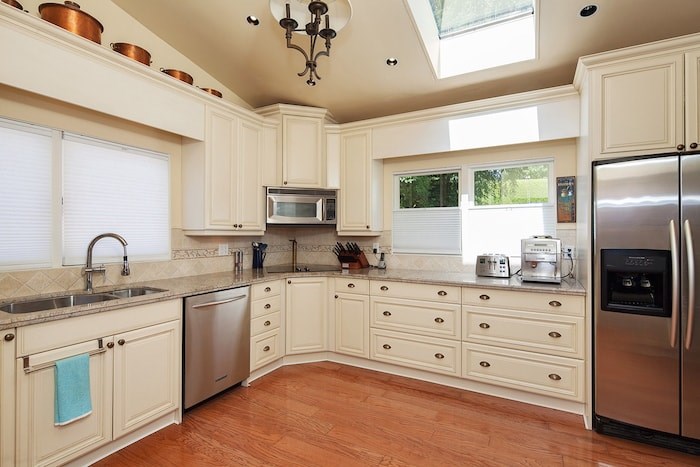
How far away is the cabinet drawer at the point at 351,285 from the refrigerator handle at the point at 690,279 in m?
2.22

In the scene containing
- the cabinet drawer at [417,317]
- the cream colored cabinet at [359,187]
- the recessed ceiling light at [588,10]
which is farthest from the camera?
the cream colored cabinet at [359,187]

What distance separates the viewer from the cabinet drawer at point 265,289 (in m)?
2.94

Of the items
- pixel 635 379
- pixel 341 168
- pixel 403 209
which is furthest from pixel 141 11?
pixel 635 379

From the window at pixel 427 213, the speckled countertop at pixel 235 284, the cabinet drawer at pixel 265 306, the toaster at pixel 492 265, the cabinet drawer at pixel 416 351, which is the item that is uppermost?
the window at pixel 427 213

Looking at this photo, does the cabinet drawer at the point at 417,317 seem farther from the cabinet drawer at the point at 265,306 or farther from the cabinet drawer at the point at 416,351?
the cabinet drawer at the point at 265,306

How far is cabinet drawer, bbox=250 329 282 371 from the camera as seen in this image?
2.94m

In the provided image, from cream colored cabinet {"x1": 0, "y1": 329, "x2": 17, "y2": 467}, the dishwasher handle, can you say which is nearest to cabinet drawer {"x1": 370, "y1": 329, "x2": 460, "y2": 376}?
the dishwasher handle

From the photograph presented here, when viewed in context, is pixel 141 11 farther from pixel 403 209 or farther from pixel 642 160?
pixel 642 160

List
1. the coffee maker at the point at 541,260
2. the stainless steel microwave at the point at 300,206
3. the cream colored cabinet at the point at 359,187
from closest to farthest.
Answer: the coffee maker at the point at 541,260 → the stainless steel microwave at the point at 300,206 → the cream colored cabinet at the point at 359,187

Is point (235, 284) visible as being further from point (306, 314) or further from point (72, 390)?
point (72, 390)

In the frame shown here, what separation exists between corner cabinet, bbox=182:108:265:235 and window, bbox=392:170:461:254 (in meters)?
1.53

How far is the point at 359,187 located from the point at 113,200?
2.21m

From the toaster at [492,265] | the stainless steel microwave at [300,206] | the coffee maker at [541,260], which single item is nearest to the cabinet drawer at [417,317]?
the toaster at [492,265]

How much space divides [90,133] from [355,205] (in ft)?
7.68
